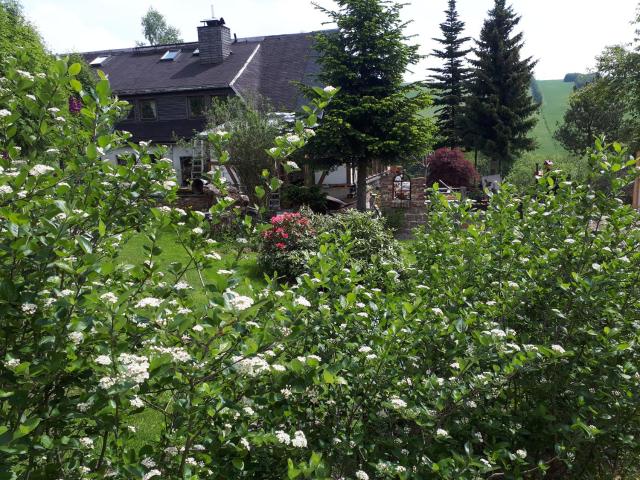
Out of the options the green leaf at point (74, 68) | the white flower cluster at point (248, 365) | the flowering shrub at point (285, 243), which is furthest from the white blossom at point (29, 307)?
the flowering shrub at point (285, 243)

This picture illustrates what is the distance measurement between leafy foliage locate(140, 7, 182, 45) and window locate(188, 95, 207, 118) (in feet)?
91.8

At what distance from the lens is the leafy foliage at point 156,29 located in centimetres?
5022

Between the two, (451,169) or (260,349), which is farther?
(451,169)

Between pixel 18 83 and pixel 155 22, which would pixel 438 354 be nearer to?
A: pixel 18 83

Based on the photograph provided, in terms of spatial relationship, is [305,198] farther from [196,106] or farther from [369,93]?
[196,106]

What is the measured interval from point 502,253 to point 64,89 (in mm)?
3012

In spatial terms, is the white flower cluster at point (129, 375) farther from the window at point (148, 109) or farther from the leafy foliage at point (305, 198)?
the window at point (148, 109)

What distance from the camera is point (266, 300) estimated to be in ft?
6.83

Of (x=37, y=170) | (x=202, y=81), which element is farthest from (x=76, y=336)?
(x=202, y=81)

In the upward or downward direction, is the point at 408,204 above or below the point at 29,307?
below

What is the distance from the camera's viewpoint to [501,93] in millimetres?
33062

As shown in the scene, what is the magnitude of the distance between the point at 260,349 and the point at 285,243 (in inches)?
343

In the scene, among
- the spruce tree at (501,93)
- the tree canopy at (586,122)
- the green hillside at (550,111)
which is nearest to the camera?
the spruce tree at (501,93)

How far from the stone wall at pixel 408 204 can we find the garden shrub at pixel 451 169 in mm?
11422
